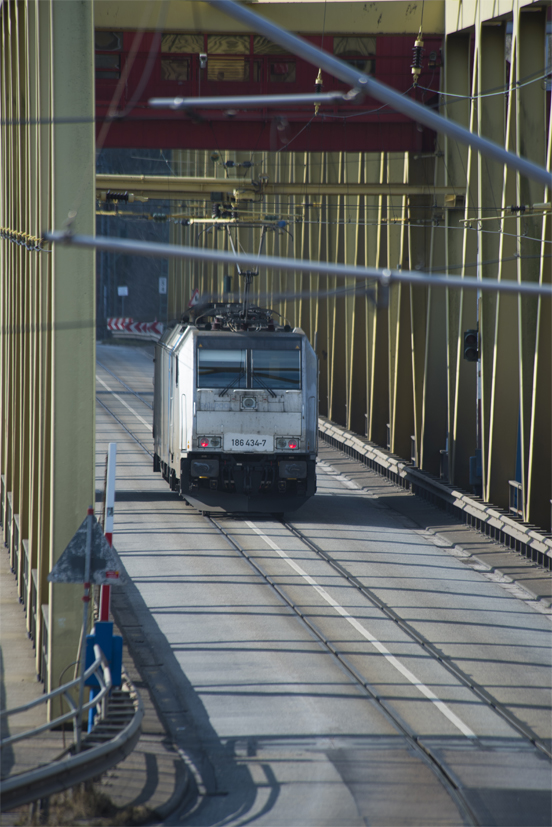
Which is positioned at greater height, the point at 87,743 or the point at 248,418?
the point at 248,418

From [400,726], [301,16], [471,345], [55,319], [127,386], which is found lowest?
[400,726]

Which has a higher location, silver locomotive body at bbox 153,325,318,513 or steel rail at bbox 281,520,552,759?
silver locomotive body at bbox 153,325,318,513

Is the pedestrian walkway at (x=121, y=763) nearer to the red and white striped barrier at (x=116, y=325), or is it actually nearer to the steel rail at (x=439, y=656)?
the steel rail at (x=439, y=656)

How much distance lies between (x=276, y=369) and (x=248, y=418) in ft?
3.43

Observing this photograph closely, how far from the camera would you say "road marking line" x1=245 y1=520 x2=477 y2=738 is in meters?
10.9

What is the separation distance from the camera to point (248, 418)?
20141 millimetres

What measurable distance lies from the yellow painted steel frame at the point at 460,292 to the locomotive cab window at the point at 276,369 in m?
1.56

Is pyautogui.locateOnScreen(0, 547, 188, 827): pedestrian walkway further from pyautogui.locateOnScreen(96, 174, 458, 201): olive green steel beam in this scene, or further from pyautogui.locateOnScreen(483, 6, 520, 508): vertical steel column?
pyautogui.locateOnScreen(96, 174, 458, 201): olive green steel beam

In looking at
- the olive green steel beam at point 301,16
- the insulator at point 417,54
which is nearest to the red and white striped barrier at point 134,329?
the olive green steel beam at point 301,16

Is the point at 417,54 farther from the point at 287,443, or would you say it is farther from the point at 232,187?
the point at 287,443

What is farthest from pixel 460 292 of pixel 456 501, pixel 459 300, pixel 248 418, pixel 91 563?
pixel 91 563

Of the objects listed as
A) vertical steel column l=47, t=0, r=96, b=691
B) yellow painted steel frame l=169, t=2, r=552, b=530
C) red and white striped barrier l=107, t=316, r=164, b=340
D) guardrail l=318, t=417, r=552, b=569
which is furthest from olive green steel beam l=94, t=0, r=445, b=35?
→ red and white striped barrier l=107, t=316, r=164, b=340

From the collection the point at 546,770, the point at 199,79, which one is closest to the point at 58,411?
the point at 546,770

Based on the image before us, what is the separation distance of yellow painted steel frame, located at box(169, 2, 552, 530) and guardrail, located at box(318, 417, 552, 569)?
0.38 meters
